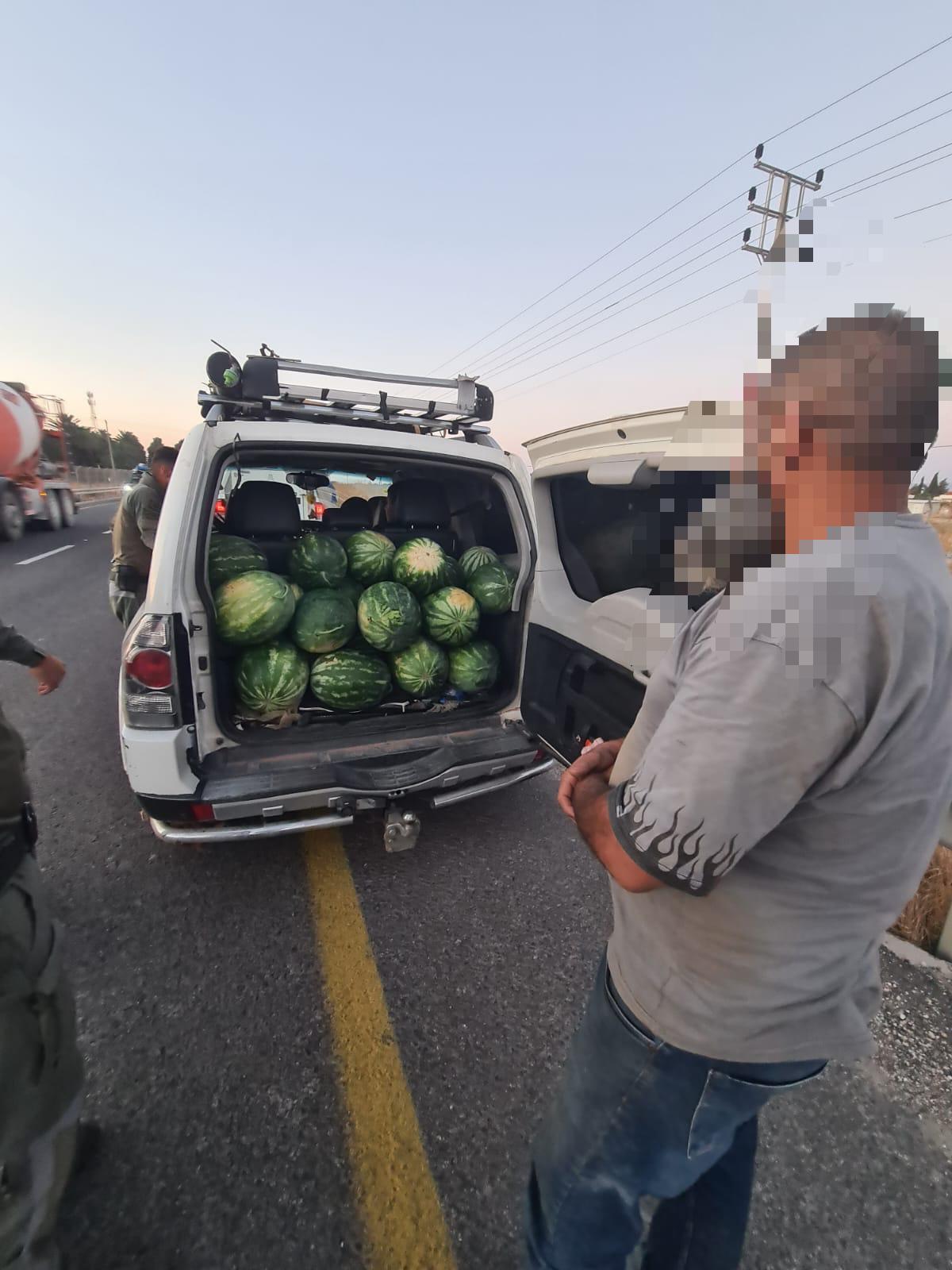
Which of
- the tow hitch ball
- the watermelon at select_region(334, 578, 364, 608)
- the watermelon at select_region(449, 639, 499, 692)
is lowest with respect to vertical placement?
the tow hitch ball

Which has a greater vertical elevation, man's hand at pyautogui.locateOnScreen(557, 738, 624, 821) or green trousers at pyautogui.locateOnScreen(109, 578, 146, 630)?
man's hand at pyautogui.locateOnScreen(557, 738, 624, 821)

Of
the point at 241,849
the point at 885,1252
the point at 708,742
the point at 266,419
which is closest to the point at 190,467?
the point at 266,419

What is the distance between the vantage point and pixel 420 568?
382 cm

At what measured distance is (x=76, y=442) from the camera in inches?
1879

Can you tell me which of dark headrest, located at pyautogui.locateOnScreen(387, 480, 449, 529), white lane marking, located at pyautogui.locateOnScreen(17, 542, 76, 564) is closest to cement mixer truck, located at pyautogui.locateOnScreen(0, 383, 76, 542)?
white lane marking, located at pyautogui.locateOnScreen(17, 542, 76, 564)

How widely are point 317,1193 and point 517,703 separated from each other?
2343 mm

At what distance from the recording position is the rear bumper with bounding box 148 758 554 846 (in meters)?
2.70

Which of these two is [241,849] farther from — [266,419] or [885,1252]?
[885,1252]

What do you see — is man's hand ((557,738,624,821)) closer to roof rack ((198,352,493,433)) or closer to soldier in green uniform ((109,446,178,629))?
roof rack ((198,352,493,433))

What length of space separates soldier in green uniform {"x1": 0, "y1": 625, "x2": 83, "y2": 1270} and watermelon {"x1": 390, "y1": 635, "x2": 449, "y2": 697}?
6.78 feet

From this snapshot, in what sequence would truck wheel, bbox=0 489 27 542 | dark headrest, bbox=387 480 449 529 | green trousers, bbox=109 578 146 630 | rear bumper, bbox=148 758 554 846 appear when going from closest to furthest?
rear bumper, bbox=148 758 554 846 → dark headrest, bbox=387 480 449 529 → green trousers, bbox=109 578 146 630 → truck wheel, bbox=0 489 27 542

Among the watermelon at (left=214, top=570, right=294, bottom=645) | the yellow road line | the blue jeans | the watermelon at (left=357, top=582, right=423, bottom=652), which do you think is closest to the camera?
the blue jeans

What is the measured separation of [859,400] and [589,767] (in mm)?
809

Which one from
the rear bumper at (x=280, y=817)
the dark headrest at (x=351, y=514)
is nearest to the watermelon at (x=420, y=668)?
the rear bumper at (x=280, y=817)
